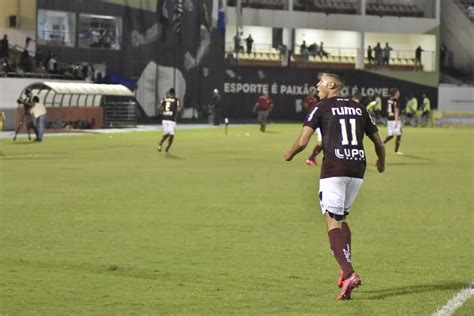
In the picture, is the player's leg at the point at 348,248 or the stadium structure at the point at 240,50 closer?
the player's leg at the point at 348,248

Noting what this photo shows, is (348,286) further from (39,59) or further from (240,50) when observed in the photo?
(240,50)

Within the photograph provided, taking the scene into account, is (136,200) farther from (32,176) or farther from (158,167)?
(158,167)

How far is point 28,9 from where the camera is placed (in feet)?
191

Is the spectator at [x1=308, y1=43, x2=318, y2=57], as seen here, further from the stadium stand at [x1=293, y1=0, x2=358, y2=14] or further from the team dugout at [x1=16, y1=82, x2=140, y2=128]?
the team dugout at [x1=16, y1=82, x2=140, y2=128]

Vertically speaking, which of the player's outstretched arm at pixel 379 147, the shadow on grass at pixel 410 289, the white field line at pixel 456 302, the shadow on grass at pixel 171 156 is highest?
the player's outstretched arm at pixel 379 147

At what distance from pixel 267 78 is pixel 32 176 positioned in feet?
170

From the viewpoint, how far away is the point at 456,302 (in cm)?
959

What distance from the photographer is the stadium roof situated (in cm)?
5025

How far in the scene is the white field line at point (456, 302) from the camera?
9.09m

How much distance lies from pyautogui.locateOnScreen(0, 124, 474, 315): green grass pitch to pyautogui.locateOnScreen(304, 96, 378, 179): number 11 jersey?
3.92 feet

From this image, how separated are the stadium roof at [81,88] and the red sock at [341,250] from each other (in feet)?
135

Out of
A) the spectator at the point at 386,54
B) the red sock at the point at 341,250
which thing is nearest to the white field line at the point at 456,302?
the red sock at the point at 341,250

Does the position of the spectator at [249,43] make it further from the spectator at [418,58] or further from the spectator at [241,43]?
the spectator at [418,58]

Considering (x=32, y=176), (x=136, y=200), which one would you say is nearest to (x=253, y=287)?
(x=136, y=200)
